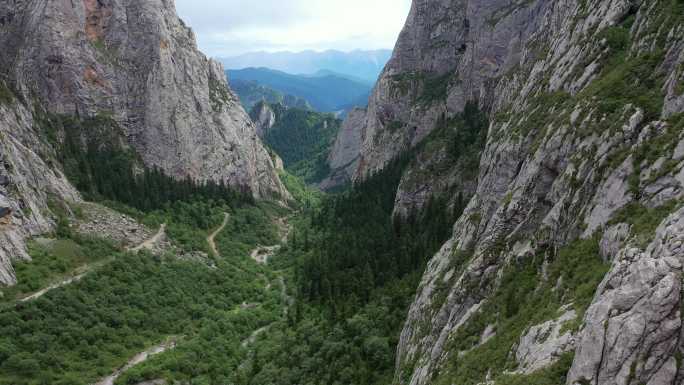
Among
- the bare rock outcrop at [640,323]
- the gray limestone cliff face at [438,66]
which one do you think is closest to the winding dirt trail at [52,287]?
Answer: the bare rock outcrop at [640,323]

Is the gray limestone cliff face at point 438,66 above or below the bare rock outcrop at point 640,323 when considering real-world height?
above

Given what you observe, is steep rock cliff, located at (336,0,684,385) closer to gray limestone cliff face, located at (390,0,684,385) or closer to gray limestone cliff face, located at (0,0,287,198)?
gray limestone cliff face, located at (390,0,684,385)

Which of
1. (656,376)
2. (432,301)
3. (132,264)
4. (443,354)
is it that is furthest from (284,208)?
(656,376)

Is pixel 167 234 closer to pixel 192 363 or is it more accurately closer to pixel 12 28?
pixel 192 363

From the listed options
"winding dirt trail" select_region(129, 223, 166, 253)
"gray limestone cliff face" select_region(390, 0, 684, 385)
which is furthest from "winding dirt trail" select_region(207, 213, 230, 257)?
"gray limestone cliff face" select_region(390, 0, 684, 385)

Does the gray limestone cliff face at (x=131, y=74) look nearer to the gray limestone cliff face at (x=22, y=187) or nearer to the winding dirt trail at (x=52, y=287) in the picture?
the gray limestone cliff face at (x=22, y=187)

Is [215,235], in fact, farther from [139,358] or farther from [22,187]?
[139,358]
